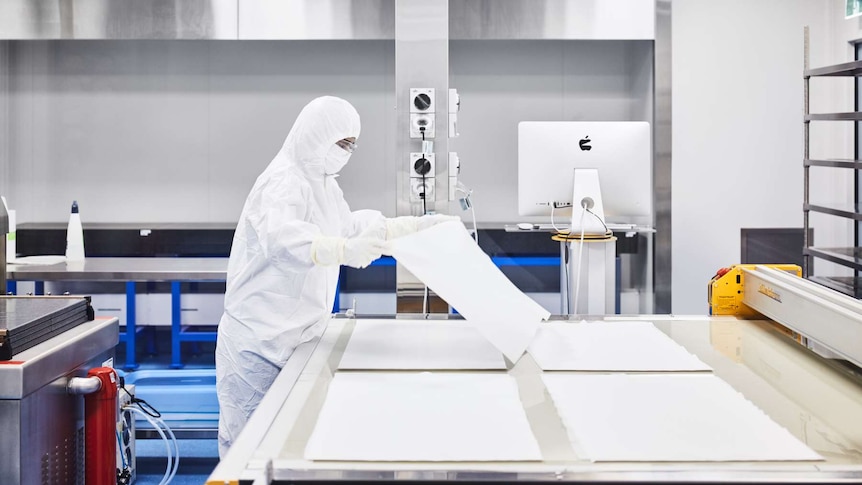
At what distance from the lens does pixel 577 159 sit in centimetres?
262

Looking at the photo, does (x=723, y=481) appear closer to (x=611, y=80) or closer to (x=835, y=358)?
(x=835, y=358)

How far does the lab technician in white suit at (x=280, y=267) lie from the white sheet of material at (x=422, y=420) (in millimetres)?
505

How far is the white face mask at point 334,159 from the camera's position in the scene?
2.35m

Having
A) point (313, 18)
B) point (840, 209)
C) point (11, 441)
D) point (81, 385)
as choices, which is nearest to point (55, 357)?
point (81, 385)

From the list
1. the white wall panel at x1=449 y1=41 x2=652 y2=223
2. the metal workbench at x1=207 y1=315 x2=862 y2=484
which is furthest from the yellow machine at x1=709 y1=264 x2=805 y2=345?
the white wall panel at x1=449 y1=41 x2=652 y2=223

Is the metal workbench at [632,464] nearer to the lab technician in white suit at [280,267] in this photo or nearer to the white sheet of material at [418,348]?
the white sheet of material at [418,348]

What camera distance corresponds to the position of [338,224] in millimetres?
2443

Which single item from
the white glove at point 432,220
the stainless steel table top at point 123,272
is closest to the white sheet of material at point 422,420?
the white glove at point 432,220

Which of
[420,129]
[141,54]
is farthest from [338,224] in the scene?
Answer: [141,54]

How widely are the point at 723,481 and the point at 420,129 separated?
1.85 metres

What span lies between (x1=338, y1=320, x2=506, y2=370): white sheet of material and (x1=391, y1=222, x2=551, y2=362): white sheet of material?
0.06 metres

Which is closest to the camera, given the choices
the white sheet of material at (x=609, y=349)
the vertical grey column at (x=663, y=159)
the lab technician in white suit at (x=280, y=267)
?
the white sheet of material at (x=609, y=349)

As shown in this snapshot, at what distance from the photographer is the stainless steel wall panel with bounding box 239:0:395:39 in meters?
4.35

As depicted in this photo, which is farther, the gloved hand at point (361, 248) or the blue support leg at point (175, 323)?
the blue support leg at point (175, 323)
